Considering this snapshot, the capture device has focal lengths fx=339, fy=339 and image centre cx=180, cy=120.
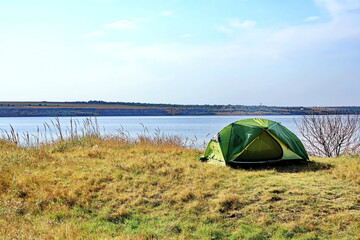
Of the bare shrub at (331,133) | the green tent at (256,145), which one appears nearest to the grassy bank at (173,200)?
the green tent at (256,145)

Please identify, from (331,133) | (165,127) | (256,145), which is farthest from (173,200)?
(165,127)

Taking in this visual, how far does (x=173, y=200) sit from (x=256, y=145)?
12.5ft

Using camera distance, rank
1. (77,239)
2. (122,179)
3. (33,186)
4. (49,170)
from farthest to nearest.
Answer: (49,170) < (122,179) < (33,186) < (77,239)

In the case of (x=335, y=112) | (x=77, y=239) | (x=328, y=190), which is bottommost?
(x=77, y=239)

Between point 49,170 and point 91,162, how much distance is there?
134 centimetres

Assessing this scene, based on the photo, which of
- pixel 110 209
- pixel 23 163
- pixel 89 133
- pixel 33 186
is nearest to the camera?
pixel 110 209

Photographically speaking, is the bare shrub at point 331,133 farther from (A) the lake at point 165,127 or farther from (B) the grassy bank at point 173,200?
(B) the grassy bank at point 173,200

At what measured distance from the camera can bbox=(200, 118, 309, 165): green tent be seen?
10.0 m

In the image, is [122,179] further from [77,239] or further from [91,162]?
[77,239]

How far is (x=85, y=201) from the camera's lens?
290 inches

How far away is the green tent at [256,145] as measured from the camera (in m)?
10.0

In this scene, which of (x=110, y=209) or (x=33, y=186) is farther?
(x=33, y=186)

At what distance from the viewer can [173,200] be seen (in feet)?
23.9

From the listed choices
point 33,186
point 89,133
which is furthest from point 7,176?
point 89,133
